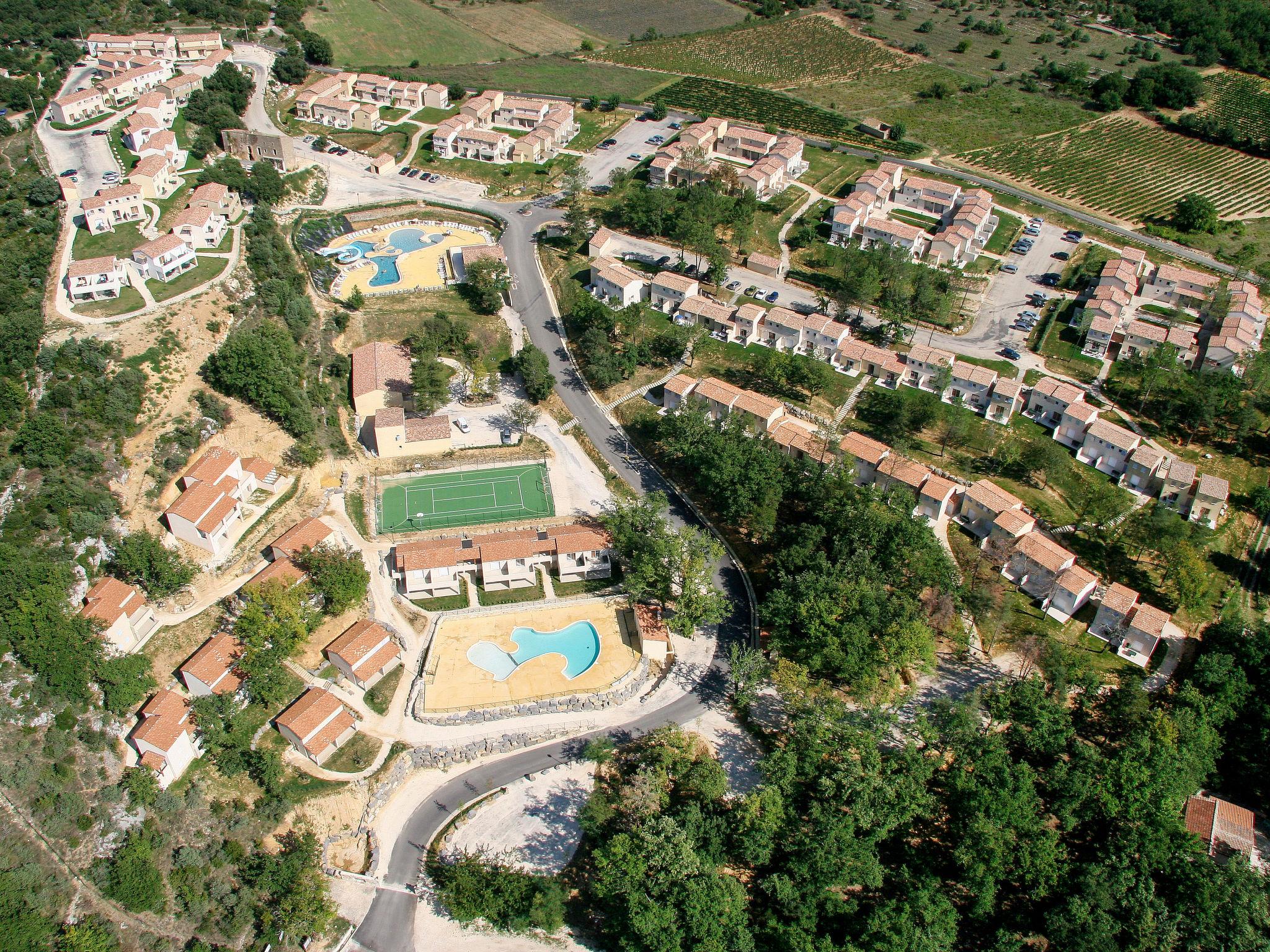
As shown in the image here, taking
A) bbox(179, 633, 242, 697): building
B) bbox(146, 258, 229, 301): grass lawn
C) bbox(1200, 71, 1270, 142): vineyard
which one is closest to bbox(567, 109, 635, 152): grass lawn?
bbox(146, 258, 229, 301): grass lawn

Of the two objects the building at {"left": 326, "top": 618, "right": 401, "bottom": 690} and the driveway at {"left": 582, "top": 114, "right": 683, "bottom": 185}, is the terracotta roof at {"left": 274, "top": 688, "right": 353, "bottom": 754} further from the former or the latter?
the driveway at {"left": 582, "top": 114, "right": 683, "bottom": 185}

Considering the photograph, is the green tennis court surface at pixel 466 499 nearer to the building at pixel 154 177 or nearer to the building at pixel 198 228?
the building at pixel 198 228

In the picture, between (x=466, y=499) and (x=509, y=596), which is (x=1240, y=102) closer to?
(x=466, y=499)

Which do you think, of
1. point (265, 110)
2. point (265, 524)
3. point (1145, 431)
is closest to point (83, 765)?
point (265, 524)

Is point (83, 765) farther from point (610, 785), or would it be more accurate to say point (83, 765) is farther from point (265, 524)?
point (610, 785)

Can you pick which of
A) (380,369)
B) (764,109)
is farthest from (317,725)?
(764,109)

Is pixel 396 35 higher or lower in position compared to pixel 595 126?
higher

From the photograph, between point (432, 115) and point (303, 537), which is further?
point (432, 115)
